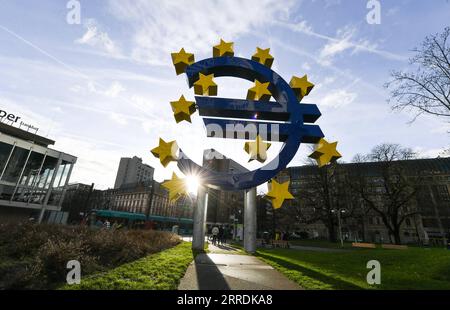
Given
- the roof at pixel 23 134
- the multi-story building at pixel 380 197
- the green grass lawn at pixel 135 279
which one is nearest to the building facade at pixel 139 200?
the roof at pixel 23 134

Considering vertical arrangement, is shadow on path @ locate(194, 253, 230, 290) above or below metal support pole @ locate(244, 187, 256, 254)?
below

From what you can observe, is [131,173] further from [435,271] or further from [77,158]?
[435,271]

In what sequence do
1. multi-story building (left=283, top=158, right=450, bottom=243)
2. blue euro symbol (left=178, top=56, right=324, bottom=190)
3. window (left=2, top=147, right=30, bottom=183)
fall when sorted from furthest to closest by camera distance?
multi-story building (left=283, top=158, right=450, bottom=243)
window (left=2, top=147, right=30, bottom=183)
blue euro symbol (left=178, top=56, right=324, bottom=190)

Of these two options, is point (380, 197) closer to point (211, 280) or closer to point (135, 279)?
point (211, 280)

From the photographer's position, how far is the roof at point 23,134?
2945 cm

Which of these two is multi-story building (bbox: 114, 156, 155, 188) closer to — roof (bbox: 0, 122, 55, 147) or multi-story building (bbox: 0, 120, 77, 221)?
roof (bbox: 0, 122, 55, 147)

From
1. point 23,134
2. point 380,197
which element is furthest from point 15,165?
point 380,197

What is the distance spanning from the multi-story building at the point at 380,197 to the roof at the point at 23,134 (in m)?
37.9

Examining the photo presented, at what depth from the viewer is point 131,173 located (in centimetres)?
11012

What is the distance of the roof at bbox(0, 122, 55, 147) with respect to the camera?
2945 centimetres

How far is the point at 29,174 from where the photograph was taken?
2889cm

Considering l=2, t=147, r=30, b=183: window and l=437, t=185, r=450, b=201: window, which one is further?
l=437, t=185, r=450, b=201: window

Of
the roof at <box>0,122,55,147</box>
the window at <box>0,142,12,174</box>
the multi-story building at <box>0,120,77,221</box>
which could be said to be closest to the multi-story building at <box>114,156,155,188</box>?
the roof at <box>0,122,55,147</box>

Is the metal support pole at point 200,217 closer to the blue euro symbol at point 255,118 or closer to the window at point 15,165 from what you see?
the blue euro symbol at point 255,118
